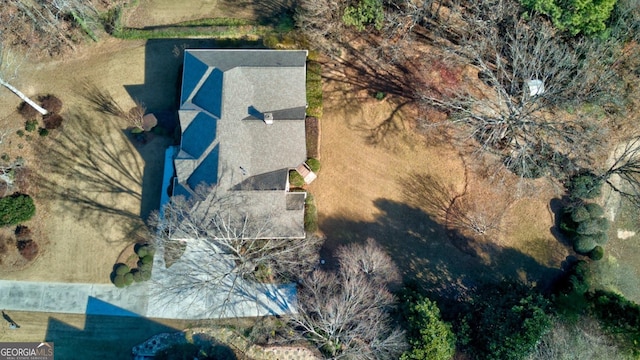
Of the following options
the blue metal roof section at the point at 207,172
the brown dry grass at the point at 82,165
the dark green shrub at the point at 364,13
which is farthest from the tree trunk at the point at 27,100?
the dark green shrub at the point at 364,13

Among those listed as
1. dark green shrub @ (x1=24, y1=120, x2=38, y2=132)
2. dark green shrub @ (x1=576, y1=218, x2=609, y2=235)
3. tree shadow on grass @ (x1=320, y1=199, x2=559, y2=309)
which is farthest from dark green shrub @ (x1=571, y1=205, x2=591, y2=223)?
dark green shrub @ (x1=24, y1=120, x2=38, y2=132)

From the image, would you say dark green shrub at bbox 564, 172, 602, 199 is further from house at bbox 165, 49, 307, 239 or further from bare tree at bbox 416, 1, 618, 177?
house at bbox 165, 49, 307, 239

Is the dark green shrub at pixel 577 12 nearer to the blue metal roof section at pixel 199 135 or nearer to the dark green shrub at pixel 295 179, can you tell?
the dark green shrub at pixel 295 179

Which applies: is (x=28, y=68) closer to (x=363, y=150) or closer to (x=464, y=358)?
(x=363, y=150)


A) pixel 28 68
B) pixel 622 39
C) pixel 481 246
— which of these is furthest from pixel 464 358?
pixel 28 68

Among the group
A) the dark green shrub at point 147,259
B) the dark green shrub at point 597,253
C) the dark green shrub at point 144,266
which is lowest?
the dark green shrub at point 144,266

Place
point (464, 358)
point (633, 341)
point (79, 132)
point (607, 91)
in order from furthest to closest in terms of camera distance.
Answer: point (79, 132), point (607, 91), point (464, 358), point (633, 341)

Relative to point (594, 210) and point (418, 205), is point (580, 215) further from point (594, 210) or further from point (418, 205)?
point (418, 205)
